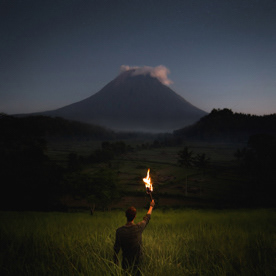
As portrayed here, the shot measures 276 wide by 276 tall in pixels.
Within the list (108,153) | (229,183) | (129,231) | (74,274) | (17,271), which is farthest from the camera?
(108,153)

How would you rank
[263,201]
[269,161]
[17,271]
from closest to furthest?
[17,271] < [263,201] < [269,161]

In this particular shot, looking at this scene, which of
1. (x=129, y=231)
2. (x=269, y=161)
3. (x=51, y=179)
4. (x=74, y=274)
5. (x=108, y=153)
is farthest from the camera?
(x=108, y=153)

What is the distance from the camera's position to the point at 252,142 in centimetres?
7381

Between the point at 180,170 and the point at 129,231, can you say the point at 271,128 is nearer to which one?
the point at 180,170

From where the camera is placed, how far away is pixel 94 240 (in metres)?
4.50

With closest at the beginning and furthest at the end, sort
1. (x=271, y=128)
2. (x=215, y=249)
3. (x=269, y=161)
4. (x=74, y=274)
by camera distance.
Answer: (x=74, y=274)
(x=215, y=249)
(x=269, y=161)
(x=271, y=128)

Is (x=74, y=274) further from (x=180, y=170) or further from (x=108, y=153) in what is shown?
(x=108, y=153)

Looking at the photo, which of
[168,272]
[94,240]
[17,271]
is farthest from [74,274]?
[94,240]

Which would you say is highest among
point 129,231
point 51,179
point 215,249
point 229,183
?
point 129,231

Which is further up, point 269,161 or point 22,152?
point 22,152

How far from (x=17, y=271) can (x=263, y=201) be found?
45742 mm

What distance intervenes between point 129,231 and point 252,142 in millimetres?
83800

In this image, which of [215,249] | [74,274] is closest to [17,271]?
[74,274]

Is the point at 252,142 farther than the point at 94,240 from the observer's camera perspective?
Yes
